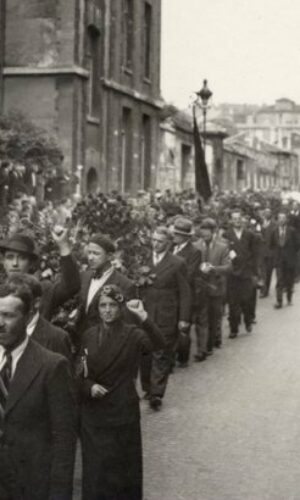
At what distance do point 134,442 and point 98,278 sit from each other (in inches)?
73.6

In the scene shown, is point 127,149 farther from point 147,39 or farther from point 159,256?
point 159,256

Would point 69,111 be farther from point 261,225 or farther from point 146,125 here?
point 146,125

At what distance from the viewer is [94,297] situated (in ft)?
25.5

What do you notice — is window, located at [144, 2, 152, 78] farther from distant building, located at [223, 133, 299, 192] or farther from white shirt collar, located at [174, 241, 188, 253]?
white shirt collar, located at [174, 241, 188, 253]

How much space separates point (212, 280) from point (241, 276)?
5.66 ft

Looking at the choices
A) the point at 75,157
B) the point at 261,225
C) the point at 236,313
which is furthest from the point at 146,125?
the point at 236,313

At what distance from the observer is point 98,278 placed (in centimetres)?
781

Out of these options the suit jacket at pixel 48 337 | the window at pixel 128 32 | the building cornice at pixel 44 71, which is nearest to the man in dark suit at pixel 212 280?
the suit jacket at pixel 48 337

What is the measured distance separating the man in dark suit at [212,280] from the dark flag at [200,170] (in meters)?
6.15

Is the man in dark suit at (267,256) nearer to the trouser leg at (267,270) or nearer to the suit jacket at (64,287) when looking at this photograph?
the trouser leg at (267,270)

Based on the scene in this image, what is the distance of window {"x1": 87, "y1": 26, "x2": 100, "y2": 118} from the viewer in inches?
1089

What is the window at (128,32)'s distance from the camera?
102 ft

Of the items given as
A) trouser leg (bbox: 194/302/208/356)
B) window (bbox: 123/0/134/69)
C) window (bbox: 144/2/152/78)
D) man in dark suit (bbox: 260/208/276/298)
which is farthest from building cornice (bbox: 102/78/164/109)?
trouser leg (bbox: 194/302/208/356)

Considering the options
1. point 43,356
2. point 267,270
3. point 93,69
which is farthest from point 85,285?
point 93,69
